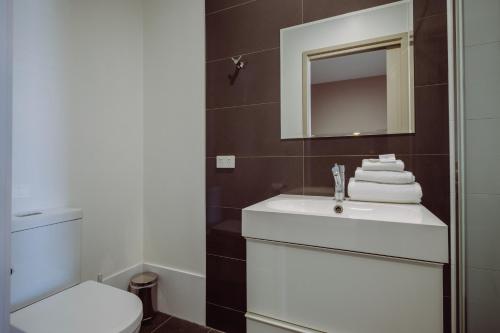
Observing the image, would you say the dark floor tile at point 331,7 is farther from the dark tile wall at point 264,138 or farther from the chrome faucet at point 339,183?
the chrome faucet at point 339,183

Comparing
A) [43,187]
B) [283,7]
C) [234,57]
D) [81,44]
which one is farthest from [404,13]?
[43,187]

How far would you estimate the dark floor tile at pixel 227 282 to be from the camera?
154cm

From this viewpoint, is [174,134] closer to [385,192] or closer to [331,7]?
[331,7]

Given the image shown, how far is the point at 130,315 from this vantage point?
1.01m

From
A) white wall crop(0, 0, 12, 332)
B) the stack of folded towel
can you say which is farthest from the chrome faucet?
white wall crop(0, 0, 12, 332)

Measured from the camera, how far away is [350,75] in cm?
134

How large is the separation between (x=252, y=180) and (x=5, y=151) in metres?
1.13

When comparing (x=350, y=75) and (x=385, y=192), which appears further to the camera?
(x=350, y=75)

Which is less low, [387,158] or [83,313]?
[387,158]

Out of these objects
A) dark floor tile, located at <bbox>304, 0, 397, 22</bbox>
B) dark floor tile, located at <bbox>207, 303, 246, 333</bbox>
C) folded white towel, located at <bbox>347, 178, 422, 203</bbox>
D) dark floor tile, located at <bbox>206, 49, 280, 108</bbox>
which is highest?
dark floor tile, located at <bbox>304, 0, 397, 22</bbox>

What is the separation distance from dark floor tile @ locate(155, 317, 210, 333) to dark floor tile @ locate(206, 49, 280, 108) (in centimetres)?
141

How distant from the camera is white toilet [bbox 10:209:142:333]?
0.96 m

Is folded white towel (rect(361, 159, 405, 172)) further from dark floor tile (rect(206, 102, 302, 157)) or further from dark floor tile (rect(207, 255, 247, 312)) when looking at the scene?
dark floor tile (rect(207, 255, 247, 312))

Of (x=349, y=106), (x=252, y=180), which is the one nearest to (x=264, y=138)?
(x=252, y=180)
